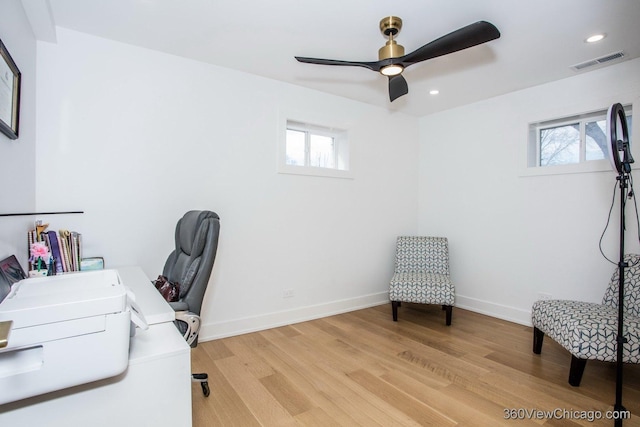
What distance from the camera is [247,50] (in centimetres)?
256

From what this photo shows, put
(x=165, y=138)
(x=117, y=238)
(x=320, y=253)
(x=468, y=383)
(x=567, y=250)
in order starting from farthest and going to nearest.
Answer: (x=320, y=253) → (x=567, y=250) → (x=165, y=138) → (x=117, y=238) → (x=468, y=383)

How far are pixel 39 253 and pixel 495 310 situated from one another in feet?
13.1

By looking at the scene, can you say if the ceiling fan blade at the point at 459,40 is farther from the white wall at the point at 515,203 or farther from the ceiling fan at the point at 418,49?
the white wall at the point at 515,203

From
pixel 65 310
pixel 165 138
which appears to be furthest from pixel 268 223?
pixel 65 310

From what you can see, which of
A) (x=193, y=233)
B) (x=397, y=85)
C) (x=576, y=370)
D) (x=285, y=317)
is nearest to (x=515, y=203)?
(x=576, y=370)

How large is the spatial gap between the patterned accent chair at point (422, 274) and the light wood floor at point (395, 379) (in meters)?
0.30

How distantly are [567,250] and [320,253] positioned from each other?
7.74 feet

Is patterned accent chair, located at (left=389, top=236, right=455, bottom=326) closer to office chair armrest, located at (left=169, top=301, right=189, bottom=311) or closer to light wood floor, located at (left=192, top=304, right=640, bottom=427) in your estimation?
light wood floor, located at (left=192, top=304, right=640, bottom=427)

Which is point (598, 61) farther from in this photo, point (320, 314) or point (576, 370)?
point (320, 314)

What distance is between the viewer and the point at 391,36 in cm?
208

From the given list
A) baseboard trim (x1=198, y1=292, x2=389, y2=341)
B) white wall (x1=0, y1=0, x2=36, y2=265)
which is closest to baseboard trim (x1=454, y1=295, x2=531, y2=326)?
baseboard trim (x1=198, y1=292, x2=389, y2=341)

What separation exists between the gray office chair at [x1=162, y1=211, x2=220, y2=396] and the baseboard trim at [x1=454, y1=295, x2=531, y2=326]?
9.84ft

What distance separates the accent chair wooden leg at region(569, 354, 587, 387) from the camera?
6.85 feet

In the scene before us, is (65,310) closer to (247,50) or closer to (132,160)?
(132,160)
